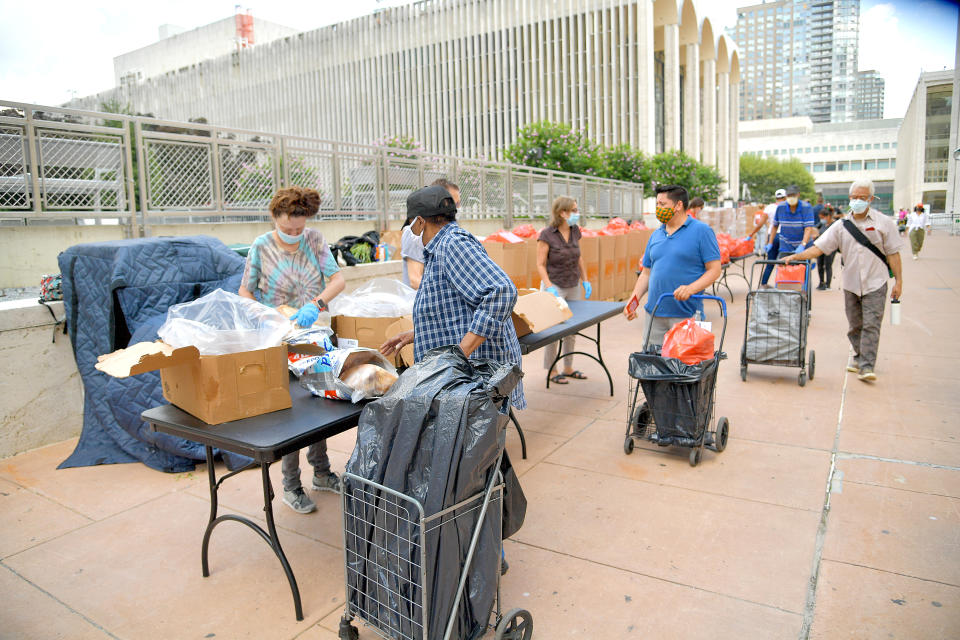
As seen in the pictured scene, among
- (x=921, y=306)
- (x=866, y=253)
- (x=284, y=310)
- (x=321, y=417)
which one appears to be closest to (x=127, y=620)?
(x=321, y=417)

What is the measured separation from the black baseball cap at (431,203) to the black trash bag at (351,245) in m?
4.27

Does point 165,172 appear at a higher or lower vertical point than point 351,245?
higher

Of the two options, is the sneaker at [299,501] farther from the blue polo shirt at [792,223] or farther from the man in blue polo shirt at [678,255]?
the blue polo shirt at [792,223]

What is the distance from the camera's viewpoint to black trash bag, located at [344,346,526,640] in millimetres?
2084

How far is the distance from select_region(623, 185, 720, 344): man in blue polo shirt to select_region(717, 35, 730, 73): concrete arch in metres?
67.0

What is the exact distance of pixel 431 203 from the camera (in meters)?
2.88

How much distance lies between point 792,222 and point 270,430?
33.4ft

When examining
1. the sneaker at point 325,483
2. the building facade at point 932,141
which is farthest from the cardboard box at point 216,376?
the building facade at point 932,141

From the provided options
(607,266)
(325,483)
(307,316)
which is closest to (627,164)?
(607,266)

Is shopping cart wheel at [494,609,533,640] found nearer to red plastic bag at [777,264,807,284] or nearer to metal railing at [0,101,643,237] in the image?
metal railing at [0,101,643,237]

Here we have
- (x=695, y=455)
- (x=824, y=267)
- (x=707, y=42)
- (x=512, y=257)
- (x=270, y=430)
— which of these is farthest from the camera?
(x=707, y=42)

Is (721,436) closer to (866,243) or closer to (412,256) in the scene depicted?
(412,256)

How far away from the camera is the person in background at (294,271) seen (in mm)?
3959

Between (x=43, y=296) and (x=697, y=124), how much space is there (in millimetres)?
60106
